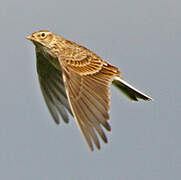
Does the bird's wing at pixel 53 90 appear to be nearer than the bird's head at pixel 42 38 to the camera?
No

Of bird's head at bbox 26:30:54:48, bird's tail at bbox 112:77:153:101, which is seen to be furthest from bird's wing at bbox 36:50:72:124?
bird's tail at bbox 112:77:153:101

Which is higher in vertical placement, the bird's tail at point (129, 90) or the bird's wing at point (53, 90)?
the bird's tail at point (129, 90)

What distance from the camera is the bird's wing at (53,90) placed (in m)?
15.4

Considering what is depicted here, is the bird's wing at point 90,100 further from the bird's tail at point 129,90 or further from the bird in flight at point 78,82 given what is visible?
the bird's tail at point 129,90

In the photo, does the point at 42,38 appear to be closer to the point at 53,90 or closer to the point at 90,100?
the point at 53,90

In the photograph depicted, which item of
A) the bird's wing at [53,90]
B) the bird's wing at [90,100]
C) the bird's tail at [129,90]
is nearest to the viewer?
the bird's wing at [90,100]

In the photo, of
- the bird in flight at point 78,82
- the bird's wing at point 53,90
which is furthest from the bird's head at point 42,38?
the bird's wing at point 53,90

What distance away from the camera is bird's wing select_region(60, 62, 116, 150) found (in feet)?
37.0

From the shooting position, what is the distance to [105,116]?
11.5 metres

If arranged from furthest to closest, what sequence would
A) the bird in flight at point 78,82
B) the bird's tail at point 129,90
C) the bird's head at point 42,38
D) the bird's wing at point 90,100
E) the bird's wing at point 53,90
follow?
1. the bird's wing at point 53,90
2. the bird's head at point 42,38
3. the bird's tail at point 129,90
4. the bird in flight at point 78,82
5. the bird's wing at point 90,100

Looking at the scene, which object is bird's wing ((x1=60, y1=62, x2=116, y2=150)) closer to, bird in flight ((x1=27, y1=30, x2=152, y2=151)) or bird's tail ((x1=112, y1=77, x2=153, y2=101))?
bird in flight ((x1=27, y1=30, x2=152, y2=151))

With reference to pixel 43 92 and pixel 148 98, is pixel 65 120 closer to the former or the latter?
pixel 43 92

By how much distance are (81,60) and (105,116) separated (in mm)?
2485

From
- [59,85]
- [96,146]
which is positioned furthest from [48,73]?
[96,146]
